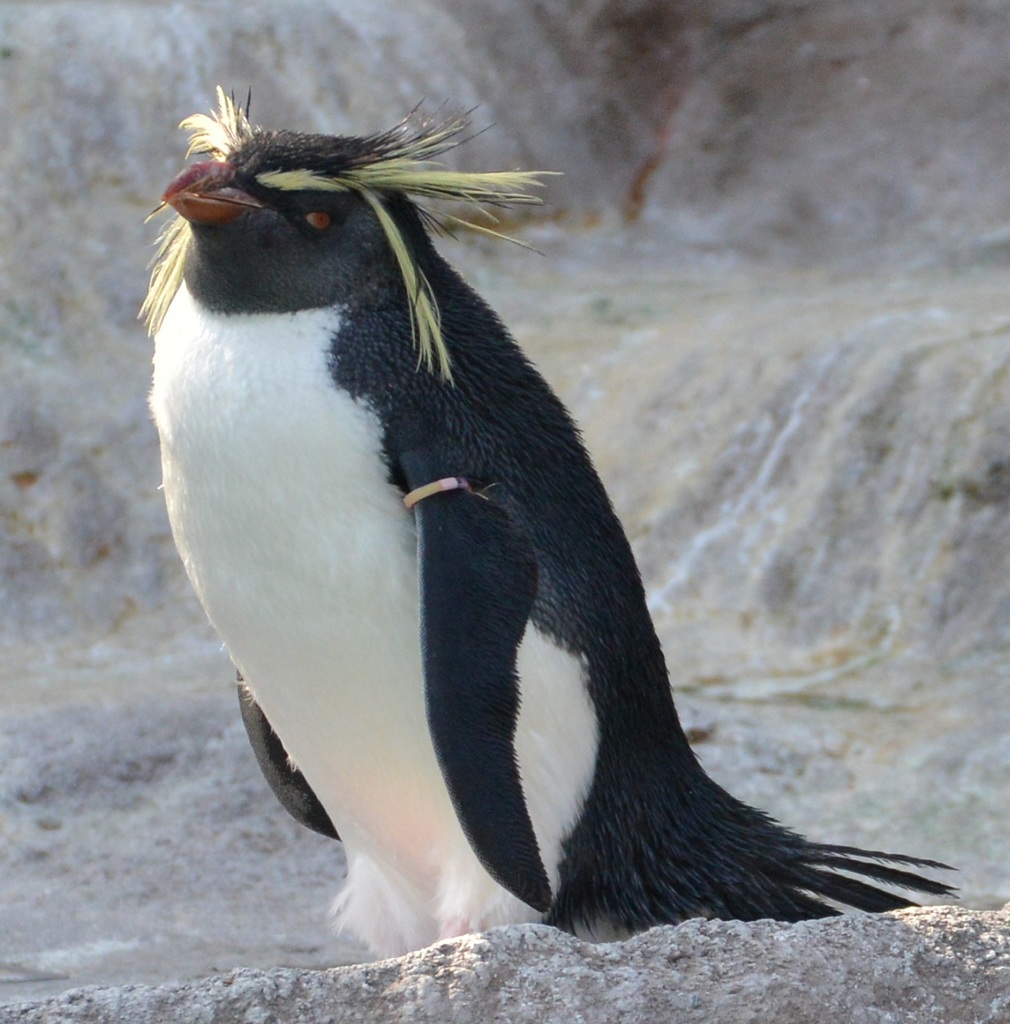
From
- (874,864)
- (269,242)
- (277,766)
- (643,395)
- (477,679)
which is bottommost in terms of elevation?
(874,864)

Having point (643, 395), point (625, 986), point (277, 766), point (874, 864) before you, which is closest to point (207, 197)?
point (277, 766)

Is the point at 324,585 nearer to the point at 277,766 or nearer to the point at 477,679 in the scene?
the point at 477,679

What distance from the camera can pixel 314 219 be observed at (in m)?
2.68

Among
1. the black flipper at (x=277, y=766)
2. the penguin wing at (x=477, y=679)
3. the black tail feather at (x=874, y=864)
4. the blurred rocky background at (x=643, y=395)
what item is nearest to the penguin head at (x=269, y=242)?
the penguin wing at (x=477, y=679)

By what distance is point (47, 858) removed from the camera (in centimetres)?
416

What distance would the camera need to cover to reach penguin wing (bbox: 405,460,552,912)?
8.12 ft

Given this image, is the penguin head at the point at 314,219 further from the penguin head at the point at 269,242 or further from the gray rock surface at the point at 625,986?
the gray rock surface at the point at 625,986

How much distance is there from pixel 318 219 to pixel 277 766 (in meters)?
1.07

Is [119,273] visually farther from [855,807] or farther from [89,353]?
[855,807]

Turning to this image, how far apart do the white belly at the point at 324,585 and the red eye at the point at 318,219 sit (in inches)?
5.5

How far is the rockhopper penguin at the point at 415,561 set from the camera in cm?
254

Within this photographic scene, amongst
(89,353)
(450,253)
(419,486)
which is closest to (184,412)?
(419,486)

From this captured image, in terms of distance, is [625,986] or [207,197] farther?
[207,197]

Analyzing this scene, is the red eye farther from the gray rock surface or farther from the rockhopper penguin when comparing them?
the gray rock surface
